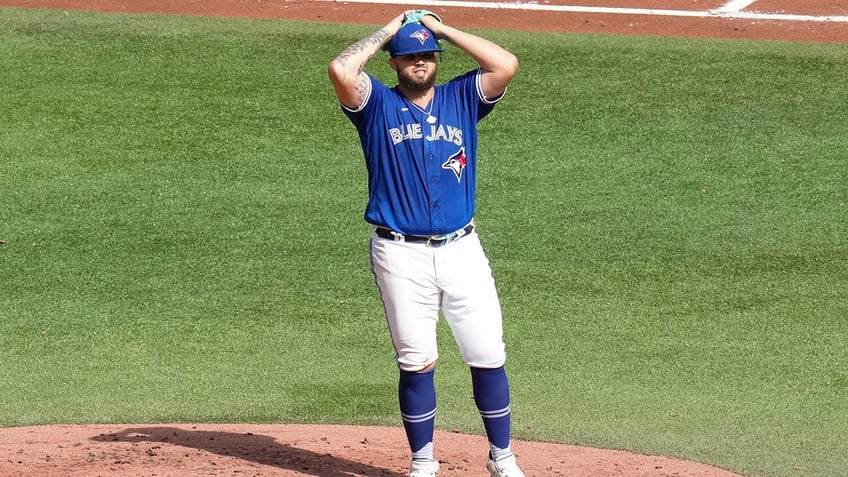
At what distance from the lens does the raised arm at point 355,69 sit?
207 inches

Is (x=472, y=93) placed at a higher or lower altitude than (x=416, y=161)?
higher

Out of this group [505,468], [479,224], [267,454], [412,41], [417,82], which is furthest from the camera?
[479,224]

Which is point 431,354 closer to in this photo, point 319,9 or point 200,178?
point 200,178

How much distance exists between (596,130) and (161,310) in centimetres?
433

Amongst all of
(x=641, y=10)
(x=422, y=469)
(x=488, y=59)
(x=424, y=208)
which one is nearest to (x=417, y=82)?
(x=488, y=59)

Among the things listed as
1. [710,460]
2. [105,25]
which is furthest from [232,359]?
[105,25]

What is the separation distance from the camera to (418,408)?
5414 mm

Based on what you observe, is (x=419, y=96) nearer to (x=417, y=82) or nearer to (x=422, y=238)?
(x=417, y=82)

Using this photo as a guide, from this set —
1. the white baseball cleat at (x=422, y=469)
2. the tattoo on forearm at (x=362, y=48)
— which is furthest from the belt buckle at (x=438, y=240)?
the white baseball cleat at (x=422, y=469)

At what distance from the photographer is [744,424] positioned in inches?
258

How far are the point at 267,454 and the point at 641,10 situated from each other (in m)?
8.57

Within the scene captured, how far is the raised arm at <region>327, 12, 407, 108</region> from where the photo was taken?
526cm

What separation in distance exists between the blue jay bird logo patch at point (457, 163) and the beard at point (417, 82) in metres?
0.31

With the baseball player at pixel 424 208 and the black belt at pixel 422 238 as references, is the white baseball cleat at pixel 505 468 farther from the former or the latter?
the black belt at pixel 422 238
